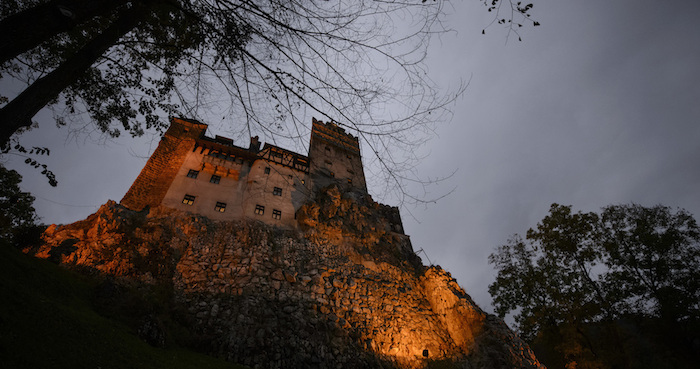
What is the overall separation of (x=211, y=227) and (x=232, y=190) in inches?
185

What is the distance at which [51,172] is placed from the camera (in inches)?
215

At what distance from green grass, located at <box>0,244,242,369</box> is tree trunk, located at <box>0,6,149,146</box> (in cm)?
401

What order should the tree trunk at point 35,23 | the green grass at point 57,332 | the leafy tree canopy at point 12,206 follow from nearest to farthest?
the tree trunk at point 35,23 → the green grass at point 57,332 → the leafy tree canopy at point 12,206

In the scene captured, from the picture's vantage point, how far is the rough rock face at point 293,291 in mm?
13258

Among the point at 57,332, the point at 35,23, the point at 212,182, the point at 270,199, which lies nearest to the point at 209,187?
the point at 212,182

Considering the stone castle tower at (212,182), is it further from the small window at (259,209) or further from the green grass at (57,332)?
the green grass at (57,332)

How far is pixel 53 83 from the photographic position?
161 inches

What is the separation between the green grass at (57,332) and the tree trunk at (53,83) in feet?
13.2

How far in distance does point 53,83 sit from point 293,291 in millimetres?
14688

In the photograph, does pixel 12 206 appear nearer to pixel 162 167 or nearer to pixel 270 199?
pixel 162 167

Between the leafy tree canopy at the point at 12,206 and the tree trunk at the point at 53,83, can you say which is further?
the leafy tree canopy at the point at 12,206

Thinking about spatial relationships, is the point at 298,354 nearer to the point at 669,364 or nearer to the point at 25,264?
the point at 25,264

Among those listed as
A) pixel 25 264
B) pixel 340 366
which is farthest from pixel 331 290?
pixel 25 264

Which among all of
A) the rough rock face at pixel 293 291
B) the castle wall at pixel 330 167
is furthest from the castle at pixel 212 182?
the castle wall at pixel 330 167
